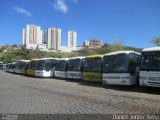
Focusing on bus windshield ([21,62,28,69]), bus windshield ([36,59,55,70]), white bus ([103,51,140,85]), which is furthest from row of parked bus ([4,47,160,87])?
bus windshield ([21,62,28,69])

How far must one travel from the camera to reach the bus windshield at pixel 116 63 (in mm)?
20097

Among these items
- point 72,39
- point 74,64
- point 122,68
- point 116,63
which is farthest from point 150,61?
point 72,39

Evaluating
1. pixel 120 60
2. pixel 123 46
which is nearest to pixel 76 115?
pixel 120 60

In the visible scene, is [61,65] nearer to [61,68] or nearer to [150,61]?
[61,68]

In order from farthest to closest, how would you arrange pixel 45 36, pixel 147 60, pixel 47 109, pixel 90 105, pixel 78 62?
pixel 45 36, pixel 78 62, pixel 147 60, pixel 90 105, pixel 47 109

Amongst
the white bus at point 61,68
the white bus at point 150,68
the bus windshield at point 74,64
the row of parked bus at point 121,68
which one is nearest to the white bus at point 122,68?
the row of parked bus at point 121,68

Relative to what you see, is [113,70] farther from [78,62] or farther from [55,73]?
[55,73]

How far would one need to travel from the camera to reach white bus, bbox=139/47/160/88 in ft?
55.7

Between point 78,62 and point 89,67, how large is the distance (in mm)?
3883

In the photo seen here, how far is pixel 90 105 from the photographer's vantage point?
38.3ft

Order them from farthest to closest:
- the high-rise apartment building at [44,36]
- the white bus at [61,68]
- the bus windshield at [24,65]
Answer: the high-rise apartment building at [44,36]
the bus windshield at [24,65]
the white bus at [61,68]

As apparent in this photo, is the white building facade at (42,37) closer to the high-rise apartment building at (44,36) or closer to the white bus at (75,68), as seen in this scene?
the high-rise apartment building at (44,36)

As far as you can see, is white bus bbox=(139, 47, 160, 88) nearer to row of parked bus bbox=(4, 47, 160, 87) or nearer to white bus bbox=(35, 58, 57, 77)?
row of parked bus bbox=(4, 47, 160, 87)

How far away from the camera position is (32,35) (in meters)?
139
